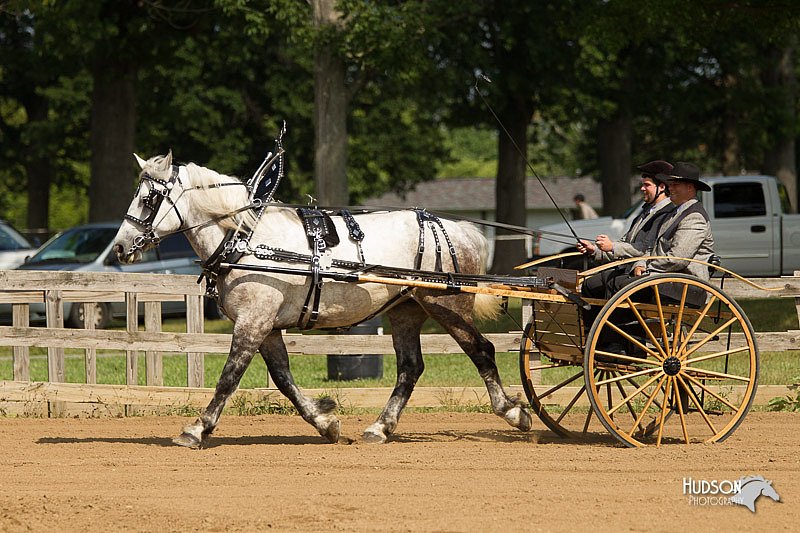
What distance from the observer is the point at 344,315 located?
9.09 meters

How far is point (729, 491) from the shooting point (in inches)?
272

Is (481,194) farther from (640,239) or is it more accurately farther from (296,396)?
(296,396)

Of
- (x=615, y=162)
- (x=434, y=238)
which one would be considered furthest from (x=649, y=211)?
(x=615, y=162)

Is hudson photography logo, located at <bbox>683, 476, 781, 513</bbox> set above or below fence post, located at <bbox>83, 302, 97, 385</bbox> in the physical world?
below

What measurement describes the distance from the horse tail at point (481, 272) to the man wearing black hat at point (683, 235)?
4.30 ft

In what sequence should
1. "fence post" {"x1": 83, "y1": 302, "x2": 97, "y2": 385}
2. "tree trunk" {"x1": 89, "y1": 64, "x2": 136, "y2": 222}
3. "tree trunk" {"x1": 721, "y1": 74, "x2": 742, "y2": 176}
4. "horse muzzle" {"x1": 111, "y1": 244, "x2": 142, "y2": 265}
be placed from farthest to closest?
1. "tree trunk" {"x1": 721, "y1": 74, "x2": 742, "y2": 176}
2. "tree trunk" {"x1": 89, "y1": 64, "x2": 136, "y2": 222}
3. "fence post" {"x1": 83, "y1": 302, "x2": 97, "y2": 385}
4. "horse muzzle" {"x1": 111, "y1": 244, "x2": 142, "y2": 265}

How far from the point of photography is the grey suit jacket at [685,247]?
860 centimetres

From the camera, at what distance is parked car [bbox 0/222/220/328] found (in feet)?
60.9

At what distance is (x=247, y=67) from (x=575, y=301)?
29.6 m

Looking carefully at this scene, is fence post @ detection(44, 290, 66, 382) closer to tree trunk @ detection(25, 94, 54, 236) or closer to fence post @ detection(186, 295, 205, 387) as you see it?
fence post @ detection(186, 295, 205, 387)

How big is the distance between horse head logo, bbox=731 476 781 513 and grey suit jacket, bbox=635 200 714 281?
1.93 m

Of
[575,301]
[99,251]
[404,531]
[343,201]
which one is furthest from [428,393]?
[99,251]

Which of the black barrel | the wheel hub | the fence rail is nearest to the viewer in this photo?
the wheel hub

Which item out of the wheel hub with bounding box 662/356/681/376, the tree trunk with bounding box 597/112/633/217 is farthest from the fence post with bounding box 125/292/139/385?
the tree trunk with bounding box 597/112/633/217
